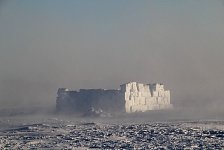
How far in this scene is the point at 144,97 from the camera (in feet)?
199

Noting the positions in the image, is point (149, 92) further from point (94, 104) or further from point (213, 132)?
point (213, 132)

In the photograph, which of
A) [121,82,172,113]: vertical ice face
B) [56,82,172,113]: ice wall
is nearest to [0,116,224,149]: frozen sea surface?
[56,82,172,113]: ice wall

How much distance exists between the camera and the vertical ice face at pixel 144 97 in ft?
188

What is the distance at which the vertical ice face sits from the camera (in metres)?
57.2

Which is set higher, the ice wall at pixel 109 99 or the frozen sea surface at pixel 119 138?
the ice wall at pixel 109 99

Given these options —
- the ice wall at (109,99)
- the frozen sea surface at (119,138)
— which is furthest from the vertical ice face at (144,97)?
the frozen sea surface at (119,138)

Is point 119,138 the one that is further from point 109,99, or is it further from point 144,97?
point 144,97

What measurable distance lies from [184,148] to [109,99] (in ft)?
103

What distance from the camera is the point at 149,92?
201 feet

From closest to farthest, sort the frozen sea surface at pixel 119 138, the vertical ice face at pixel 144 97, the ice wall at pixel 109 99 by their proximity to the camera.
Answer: the frozen sea surface at pixel 119 138, the ice wall at pixel 109 99, the vertical ice face at pixel 144 97

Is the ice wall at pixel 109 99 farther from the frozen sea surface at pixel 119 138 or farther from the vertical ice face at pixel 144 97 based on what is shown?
the frozen sea surface at pixel 119 138

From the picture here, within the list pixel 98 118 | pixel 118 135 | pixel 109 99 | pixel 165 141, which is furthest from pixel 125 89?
pixel 165 141

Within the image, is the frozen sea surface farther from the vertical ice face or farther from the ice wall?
the vertical ice face

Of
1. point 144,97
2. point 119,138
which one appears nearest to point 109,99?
point 144,97
